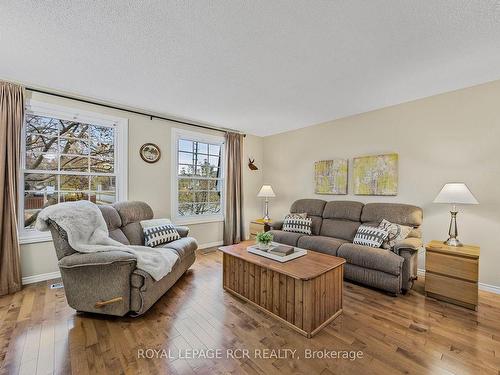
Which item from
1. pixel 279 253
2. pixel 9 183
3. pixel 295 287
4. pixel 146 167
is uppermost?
pixel 146 167

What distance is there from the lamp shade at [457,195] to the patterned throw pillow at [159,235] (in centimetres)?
323

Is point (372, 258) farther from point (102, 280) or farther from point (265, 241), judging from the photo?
point (102, 280)

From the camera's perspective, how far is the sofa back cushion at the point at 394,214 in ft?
9.83

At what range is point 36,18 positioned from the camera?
171 cm

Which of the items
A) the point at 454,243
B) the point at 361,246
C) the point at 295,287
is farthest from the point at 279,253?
the point at 454,243

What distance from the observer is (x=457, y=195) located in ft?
8.17

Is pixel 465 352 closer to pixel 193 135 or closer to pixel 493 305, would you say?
pixel 493 305

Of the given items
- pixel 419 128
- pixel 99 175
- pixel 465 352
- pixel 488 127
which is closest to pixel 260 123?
pixel 419 128

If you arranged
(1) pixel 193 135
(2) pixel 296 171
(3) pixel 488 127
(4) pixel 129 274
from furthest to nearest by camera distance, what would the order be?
1. (2) pixel 296 171
2. (1) pixel 193 135
3. (3) pixel 488 127
4. (4) pixel 129 274

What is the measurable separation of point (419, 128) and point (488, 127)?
66 cm

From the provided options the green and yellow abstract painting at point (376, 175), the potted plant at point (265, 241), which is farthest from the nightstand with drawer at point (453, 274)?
the potted plant at point (265, 241)

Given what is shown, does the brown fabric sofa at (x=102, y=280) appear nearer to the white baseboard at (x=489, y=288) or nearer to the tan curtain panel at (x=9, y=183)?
the tan curtain panel at (x=9, y=183)

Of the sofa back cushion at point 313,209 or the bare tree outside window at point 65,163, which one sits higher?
the bare tree outside window at point 65,163

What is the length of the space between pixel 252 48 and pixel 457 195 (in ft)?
8.51
